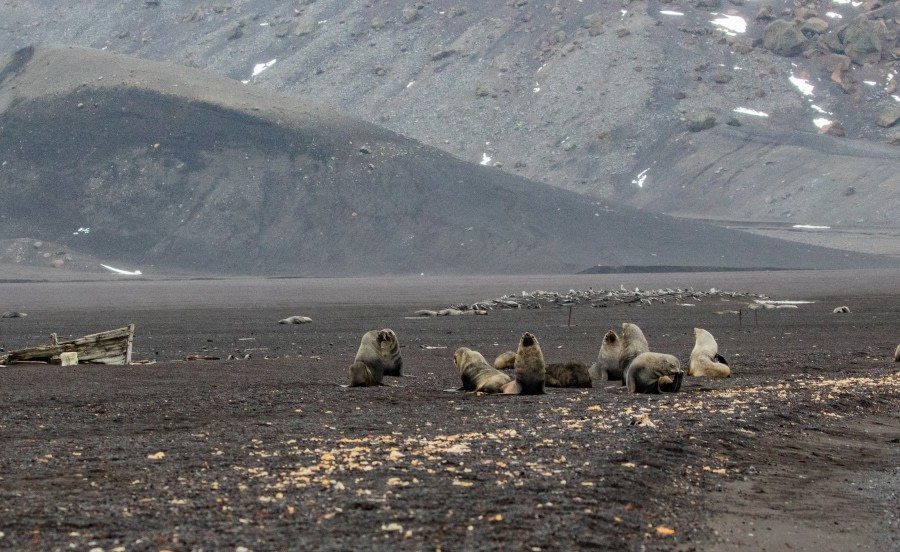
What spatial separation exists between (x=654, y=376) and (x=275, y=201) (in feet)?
274

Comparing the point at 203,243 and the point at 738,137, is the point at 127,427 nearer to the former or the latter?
the point at 203,243

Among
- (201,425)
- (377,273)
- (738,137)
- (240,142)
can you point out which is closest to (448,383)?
(201,425)

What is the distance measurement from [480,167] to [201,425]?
95588 mm

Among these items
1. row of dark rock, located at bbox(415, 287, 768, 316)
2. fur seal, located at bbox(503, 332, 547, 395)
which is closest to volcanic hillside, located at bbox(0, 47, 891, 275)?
row of dark rock, located at bbox(415, 287, 768, 316)

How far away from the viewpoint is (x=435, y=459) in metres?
10.5

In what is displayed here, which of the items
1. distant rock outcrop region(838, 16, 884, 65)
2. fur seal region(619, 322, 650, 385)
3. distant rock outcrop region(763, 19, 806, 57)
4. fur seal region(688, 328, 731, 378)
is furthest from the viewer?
distant rock outcrop region(763, 19, 806, 57)

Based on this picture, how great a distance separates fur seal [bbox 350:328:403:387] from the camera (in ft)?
56.3

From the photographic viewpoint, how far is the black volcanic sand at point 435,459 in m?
8.21

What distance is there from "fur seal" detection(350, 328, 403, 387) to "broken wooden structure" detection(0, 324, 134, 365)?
4.90m

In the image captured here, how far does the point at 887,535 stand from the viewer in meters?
8.80

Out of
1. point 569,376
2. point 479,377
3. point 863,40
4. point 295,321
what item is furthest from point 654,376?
point 863,40

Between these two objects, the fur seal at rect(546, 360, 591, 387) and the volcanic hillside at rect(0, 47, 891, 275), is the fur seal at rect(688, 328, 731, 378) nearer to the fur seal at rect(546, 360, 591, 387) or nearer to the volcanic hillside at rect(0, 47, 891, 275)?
the fur seal at rect(546, 360, 591, 387)

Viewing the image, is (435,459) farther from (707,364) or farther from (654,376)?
(707,364)

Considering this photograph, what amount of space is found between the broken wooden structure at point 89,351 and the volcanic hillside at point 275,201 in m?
66.7
